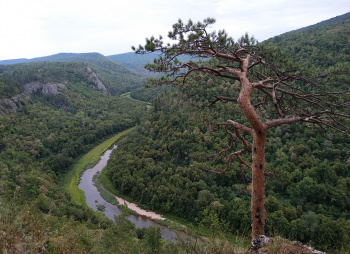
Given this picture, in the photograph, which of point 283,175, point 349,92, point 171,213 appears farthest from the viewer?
point 171,213

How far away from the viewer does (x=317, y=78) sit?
5070 millimetres

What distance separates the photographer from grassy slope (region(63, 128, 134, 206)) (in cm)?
3147

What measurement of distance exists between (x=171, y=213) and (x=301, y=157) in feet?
60.3

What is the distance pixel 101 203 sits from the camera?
29.9m

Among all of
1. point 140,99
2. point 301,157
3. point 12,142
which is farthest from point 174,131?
point 140,99

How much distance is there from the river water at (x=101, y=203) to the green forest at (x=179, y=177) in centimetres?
217

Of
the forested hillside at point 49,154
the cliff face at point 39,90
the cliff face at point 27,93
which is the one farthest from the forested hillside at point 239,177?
the cliff face at point 39,90

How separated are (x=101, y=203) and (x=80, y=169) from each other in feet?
41.4

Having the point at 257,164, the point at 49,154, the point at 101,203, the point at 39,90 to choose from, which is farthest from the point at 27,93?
the point at 257,164

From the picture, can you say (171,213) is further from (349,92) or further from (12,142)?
(12,142)

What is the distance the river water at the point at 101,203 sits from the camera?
24.5 metres

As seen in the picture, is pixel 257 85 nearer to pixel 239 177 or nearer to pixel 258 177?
pixel 258 177

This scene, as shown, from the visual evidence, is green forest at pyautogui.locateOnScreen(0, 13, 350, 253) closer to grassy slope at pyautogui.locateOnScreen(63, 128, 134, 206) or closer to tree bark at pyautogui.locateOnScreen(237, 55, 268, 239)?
tree bark at pyautogui.locateOnScreen(237, 55, 268, 239)

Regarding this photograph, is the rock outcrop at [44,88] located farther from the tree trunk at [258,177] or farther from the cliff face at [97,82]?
the tree trunk at [258,177]
